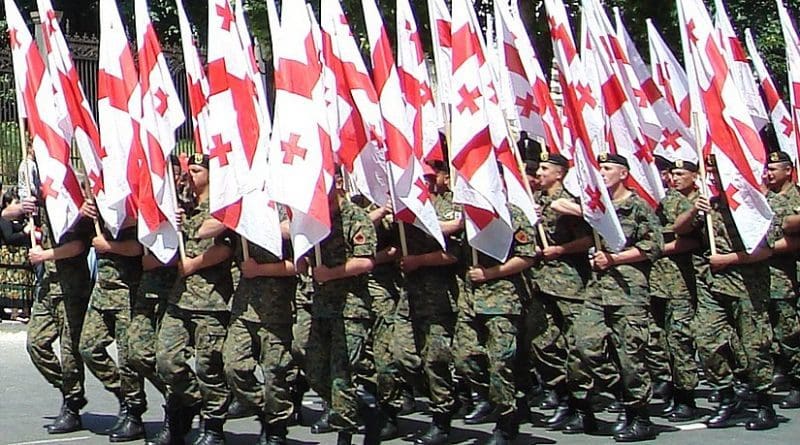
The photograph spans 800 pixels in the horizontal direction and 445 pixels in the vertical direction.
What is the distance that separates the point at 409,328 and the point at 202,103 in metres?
2.35

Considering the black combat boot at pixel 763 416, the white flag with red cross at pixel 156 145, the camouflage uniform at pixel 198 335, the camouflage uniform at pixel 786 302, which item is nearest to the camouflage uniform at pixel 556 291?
the black combat boot at pixel 763 416

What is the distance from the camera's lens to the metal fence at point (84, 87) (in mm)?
17250

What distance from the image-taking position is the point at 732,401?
10102 millimetres

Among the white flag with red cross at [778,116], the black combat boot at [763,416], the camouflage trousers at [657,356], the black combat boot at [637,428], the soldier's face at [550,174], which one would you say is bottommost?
the black combat boot at [763,416]

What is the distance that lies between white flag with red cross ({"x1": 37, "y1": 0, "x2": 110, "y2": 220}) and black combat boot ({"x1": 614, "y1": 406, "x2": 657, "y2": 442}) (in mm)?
3770

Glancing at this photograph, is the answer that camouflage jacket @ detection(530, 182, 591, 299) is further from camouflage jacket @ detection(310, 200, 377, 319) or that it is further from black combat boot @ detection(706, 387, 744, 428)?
camouflage jacket @ detection(310, 200, 377, 319)

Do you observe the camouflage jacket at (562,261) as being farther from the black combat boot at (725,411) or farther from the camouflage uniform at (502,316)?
the black combat boot at (725,411)

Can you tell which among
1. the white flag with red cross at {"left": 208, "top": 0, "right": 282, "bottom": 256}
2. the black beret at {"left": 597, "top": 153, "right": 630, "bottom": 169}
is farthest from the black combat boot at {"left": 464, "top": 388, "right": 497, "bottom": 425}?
the white flag with red cross at {"left": 208, "top": 0, "right": 282, "bottom": 256}

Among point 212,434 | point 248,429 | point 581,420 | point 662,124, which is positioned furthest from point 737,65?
point 212,434

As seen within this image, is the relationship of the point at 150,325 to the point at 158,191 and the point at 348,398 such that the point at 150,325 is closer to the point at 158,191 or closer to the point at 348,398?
the point at 158,191

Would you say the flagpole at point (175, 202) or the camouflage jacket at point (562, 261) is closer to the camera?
the flagpole at point (175, 202)

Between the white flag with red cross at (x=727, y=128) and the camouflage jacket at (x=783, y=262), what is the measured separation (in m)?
0.61

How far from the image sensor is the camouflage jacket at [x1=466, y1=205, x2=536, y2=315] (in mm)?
8875

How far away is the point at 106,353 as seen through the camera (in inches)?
377
